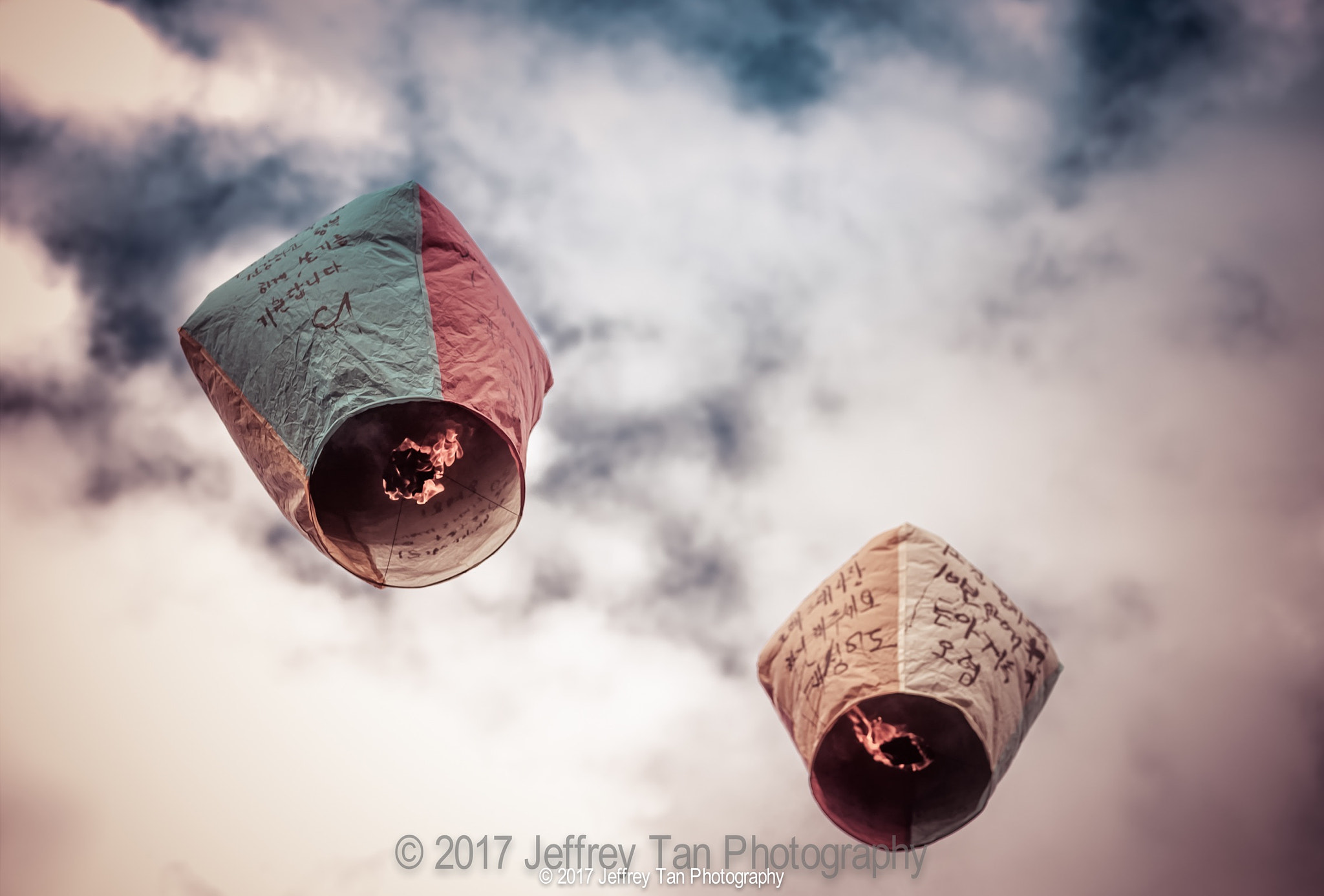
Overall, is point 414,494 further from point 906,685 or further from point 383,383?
point 906,685

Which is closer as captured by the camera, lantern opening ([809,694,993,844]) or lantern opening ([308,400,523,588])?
lantern opening ([308,400,523,588])

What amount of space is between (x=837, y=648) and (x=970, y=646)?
0.68 meters

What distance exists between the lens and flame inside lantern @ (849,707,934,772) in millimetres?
5238

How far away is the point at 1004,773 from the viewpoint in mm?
4750

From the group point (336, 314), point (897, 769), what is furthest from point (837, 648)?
point (336, 314)

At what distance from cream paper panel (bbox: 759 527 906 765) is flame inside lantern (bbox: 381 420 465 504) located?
7.20 feet

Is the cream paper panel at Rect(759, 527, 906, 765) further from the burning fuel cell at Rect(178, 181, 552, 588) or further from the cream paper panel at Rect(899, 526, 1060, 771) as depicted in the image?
the burning fuel cell at Rect(178, 181, 552, 588)

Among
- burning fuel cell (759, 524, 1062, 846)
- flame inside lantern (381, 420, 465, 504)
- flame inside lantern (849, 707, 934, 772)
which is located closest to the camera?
burning fuel cell (759, 524, 1062, 846)

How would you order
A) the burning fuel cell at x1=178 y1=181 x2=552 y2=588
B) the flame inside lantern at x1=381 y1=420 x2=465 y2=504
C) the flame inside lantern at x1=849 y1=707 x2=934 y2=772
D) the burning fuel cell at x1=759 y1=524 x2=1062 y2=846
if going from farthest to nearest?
1. the flame inside lantern at x1=849 y1=707 x2=934 y2=772
2. the flame inside lantern at x1=381 y1=420 x2=465 y2=504
3. the burning fuel cell at x1=759 y1=524 x2=1062 y2=846
4. the burning fuel cell at x1=178 y1=181 x2=552 y2=588

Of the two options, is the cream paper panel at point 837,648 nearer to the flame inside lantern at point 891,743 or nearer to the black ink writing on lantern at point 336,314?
the flame inside lantern at point 891,743

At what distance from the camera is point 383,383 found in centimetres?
428

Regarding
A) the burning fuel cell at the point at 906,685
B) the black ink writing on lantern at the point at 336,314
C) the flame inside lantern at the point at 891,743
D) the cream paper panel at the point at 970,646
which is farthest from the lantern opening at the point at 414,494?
the flame inside lantern at the point at 891,743

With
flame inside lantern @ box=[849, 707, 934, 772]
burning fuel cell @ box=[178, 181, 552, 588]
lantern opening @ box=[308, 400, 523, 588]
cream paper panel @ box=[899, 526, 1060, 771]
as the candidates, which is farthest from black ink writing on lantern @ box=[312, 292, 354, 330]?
flame inside lantern @ box=[849, 707, 934, 772]

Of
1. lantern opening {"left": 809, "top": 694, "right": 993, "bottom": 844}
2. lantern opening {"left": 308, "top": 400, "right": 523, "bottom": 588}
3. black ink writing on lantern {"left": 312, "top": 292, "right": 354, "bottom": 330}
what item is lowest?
lantern opening {"left": 809, "top": 694, "right": 993, "bottom": 844}
